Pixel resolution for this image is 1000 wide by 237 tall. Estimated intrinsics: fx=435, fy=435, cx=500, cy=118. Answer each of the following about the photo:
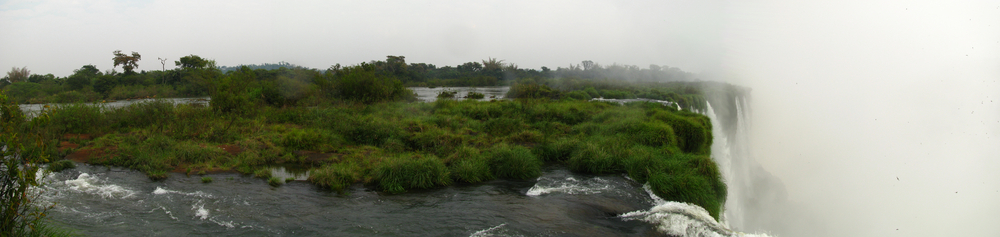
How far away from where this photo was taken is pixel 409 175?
9359 millimetres

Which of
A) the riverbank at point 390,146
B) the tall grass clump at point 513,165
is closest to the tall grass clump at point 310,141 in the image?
the riverbank at point 390,146

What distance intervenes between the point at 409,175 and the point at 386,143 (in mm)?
4128

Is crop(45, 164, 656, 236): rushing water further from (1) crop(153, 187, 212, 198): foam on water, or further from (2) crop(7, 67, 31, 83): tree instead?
(2) crop(7, 67, 31, 83): tree

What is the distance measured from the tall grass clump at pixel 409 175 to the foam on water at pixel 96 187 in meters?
4.72

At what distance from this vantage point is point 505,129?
16.0 metres

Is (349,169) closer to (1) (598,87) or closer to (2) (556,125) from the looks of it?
(2) (556,125)

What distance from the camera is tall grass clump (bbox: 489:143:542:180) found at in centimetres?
1029

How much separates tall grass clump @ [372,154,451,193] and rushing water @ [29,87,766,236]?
0.27m

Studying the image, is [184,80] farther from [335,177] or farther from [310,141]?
[335,177]

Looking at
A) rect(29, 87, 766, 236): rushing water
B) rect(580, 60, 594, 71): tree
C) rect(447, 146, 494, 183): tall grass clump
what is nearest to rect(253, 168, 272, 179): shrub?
rect(29, 87, 766, 236): rushing water

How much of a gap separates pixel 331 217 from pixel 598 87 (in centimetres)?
4151

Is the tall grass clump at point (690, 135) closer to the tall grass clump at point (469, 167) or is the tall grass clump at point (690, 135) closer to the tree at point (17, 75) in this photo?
the tall grass clump at point (469, 167)

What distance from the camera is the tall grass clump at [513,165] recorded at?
10.3 metres

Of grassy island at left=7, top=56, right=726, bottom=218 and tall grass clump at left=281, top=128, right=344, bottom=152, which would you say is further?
tall grass clump at left=281, top=128, right=344, bottom=152
